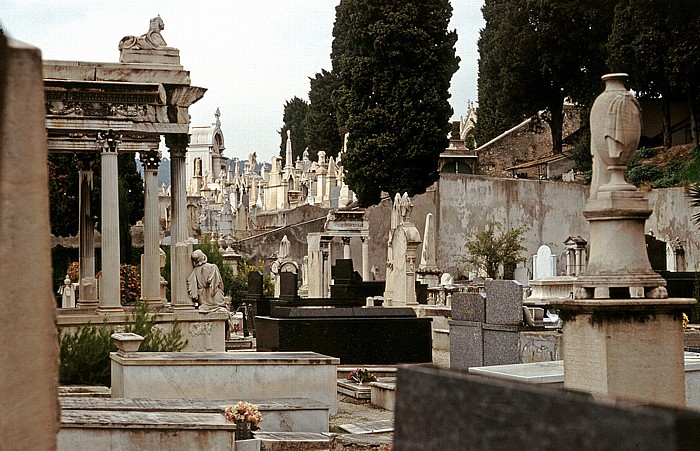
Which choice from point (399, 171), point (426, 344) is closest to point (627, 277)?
point (426, 344)

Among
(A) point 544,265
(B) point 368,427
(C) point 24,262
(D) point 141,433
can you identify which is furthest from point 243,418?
(A) point 544,265

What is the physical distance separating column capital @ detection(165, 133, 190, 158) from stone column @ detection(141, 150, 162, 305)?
74cm

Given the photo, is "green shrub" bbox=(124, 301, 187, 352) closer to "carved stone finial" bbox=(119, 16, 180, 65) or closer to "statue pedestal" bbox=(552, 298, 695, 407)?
"carved stone finial" bbox=(119, 16, 180, 65)

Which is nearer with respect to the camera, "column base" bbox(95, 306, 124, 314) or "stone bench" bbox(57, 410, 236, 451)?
"stone bench" bbox(57, 410, 236, 451)

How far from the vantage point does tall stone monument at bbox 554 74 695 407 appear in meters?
6.92

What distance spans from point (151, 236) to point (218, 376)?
9.68 meters

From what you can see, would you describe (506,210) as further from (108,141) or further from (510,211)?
(108,141)

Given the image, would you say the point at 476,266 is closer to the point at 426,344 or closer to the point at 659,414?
the point at 426,344

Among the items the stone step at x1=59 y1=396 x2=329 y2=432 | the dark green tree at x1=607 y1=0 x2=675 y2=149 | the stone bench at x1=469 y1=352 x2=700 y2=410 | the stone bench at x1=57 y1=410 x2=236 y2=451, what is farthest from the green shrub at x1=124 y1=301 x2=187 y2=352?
the dark green tree at x1=607 y1=0 x2=675 y2=149

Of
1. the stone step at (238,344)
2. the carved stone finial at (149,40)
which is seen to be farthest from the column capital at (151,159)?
the stone step at (238,344)

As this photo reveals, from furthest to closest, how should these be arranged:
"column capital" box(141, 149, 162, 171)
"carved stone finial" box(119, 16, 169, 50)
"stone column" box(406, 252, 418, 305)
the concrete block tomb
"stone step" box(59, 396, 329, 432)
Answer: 1. "stone column" box(406, 252, 418, 305)
2. "column capital" box(141, 149, 162, 171)
3. "carved stone finial" box(119, 16, 169, 50)
4. the concrete block tomb
5. "stone step" box(59, 396, 329, 432)

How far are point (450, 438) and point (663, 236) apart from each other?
1286 inches

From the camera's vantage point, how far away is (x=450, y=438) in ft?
6.22

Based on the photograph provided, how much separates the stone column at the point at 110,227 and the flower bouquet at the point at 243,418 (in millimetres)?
9453
